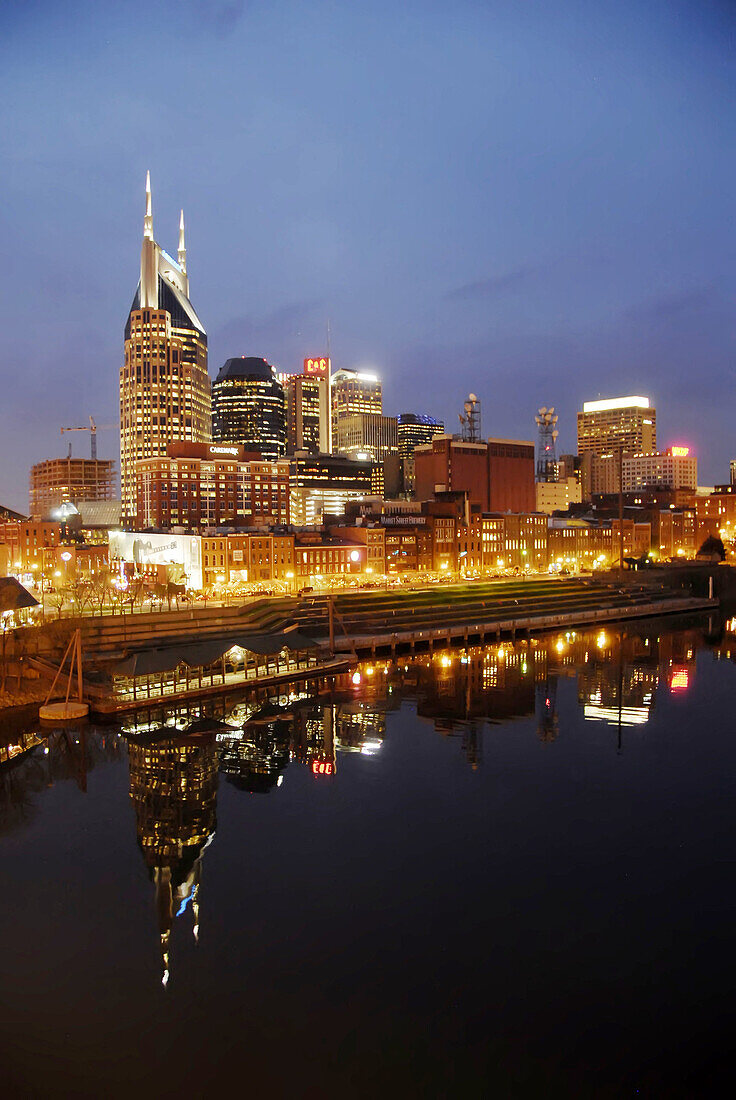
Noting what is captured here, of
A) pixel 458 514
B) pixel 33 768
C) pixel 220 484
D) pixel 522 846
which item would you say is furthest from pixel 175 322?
pixel 522 846

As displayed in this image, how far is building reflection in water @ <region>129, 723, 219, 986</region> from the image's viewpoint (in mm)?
22734

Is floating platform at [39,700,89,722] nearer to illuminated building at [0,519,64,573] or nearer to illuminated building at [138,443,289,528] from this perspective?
illuminated building at [0,519,64,573]

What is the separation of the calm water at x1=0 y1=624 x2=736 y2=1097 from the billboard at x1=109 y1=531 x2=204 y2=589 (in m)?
48.6

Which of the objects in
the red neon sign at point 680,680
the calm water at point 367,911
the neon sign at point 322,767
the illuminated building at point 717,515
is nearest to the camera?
the calm water at point 367,911

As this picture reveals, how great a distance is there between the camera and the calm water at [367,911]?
16.3m

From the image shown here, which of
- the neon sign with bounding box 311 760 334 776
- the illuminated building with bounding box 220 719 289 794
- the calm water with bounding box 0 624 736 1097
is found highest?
the illuminated building with bounding box 220 719 289 794

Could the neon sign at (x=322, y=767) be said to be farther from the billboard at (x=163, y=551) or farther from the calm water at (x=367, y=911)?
the billboard at (x=163, y=551)

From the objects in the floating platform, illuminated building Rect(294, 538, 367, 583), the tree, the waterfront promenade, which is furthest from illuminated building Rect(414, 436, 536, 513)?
the floating platform

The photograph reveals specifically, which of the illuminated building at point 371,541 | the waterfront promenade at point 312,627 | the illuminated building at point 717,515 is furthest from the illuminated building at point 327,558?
the illuminated building at point 717,515

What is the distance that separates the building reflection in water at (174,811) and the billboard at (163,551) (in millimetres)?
50063

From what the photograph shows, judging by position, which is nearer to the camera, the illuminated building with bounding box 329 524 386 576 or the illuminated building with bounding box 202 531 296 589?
the illuminated building with bounding box 202 531 296 589

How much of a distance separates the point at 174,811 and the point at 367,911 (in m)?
10.3

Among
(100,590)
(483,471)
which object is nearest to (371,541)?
(100,590)

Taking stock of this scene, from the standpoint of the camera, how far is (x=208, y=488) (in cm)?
13500
